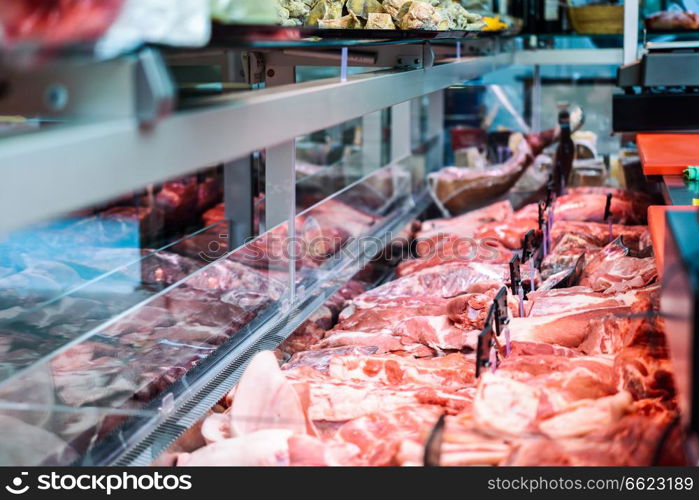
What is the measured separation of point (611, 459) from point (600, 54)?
13.8 ft

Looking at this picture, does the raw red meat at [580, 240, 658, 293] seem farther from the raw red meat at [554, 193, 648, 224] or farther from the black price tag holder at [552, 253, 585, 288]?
the raw red meat at [554, 193, 648, 224]

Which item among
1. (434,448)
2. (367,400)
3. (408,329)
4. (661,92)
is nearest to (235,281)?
(408,329)

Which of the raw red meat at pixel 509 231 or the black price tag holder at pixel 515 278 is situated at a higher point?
the black price tag holder at pixel 515 278

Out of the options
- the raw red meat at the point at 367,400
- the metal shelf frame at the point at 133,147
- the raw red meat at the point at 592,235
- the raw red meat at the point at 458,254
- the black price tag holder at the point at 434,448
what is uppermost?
the metal shelf frame at the point at 133,147

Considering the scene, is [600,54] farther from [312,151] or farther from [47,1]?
[47,1]

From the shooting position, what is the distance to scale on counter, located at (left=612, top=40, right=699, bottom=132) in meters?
4.00

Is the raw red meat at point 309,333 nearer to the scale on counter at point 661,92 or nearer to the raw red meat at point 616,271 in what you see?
the raw red meat at point 616,271

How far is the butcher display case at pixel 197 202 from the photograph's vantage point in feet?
4.13

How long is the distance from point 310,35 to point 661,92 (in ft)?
7.93

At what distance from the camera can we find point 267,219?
123 inches

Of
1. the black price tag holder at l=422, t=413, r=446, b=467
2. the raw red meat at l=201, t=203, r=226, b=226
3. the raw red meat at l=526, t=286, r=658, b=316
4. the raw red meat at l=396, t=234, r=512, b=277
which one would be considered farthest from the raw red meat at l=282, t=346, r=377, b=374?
the raw red meat at l=201, t=203, r=226, b=226

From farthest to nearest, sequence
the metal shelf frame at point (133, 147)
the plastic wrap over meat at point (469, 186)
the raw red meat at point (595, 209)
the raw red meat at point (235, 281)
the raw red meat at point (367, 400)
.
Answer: the plastic wrap over meat at point (469, 186), the raw red meat at point (595, 209), the raw red meat at point (235, 281), the raw red meat at point (367, 400), the metal shelf frame at point (133, 147)

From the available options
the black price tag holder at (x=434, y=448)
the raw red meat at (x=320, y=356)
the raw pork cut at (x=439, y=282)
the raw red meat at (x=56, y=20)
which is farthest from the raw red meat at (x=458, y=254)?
the raw red meat at (x=56, y=20)
